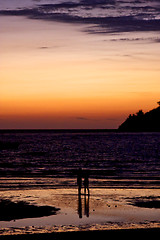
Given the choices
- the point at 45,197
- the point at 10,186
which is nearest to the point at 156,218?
the point at 45,197

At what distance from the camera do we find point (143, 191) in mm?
33094

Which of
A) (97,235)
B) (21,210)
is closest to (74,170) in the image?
(21,210)

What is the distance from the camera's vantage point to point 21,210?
24188mm

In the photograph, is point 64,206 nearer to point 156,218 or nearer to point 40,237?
point 156,218

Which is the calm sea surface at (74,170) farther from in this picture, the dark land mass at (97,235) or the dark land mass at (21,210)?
the dark land mass at (97,235)

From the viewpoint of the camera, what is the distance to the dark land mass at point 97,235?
622 inches

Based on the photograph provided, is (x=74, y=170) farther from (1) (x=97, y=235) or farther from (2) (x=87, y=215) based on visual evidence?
(1) (x=97, y=235)

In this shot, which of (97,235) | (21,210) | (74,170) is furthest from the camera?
(74,170)

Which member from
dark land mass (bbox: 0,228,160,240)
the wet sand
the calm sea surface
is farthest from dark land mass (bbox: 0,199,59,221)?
the calm sea surface

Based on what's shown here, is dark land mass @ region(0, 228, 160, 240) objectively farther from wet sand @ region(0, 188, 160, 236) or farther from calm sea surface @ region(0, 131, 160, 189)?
Result: calm sea surface @ region(0, 131, 160, 189)

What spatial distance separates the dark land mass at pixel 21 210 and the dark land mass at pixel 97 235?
586 centimetres

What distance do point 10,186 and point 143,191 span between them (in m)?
11.4

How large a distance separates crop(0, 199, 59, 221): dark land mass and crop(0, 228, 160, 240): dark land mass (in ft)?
19.2

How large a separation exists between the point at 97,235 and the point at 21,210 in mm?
9007
